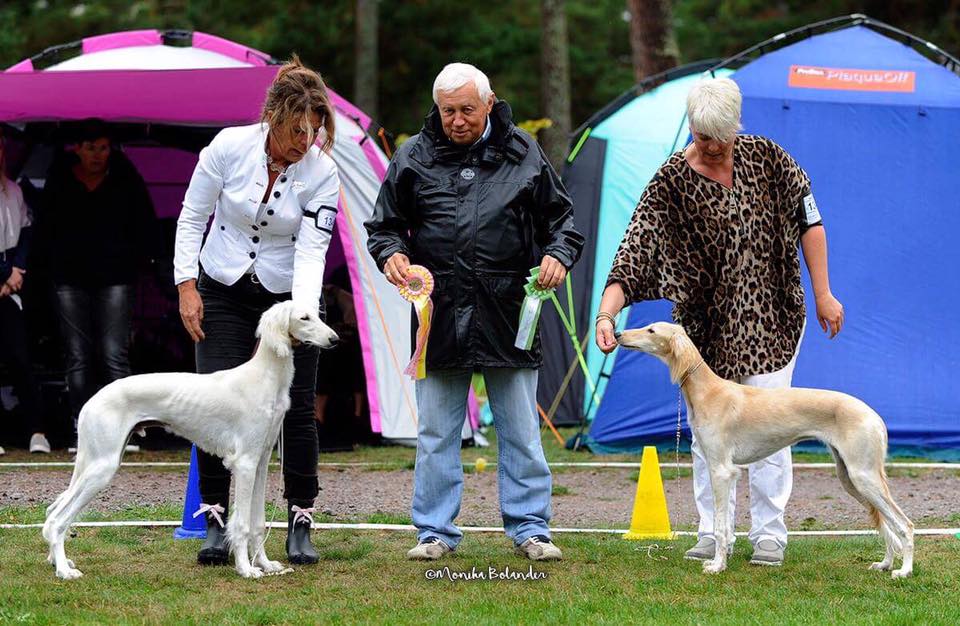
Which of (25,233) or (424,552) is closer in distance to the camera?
(424,552)

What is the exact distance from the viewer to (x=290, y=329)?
4.80 m

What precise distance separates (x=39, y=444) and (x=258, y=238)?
4523mm

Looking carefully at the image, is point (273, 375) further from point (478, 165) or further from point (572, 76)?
point (572, 76)

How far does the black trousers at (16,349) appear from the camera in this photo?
8.71 metres

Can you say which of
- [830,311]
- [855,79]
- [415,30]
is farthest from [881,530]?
[415,30]

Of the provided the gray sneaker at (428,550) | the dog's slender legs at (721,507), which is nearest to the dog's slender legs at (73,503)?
the gray sneaker at (428,550)

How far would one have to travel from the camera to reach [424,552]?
514 cm

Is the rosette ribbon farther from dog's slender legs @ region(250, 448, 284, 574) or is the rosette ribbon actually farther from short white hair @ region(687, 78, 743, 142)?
dog's slender legs @ region(250, 448, 284, 574)

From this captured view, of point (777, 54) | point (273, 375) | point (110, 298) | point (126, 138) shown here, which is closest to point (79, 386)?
point (110, 298)

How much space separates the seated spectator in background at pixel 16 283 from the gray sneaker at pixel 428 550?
14.8 ft

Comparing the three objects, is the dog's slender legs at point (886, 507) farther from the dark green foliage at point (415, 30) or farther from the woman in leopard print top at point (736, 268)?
the dark green foliage at point (415, 30)

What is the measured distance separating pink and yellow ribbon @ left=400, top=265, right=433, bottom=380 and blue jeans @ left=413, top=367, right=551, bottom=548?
16cm

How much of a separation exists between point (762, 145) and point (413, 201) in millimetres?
1457

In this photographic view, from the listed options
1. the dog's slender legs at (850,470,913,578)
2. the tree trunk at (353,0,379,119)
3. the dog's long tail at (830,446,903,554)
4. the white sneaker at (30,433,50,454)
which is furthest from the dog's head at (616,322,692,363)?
the tree trunk at (353,0,379,119)
